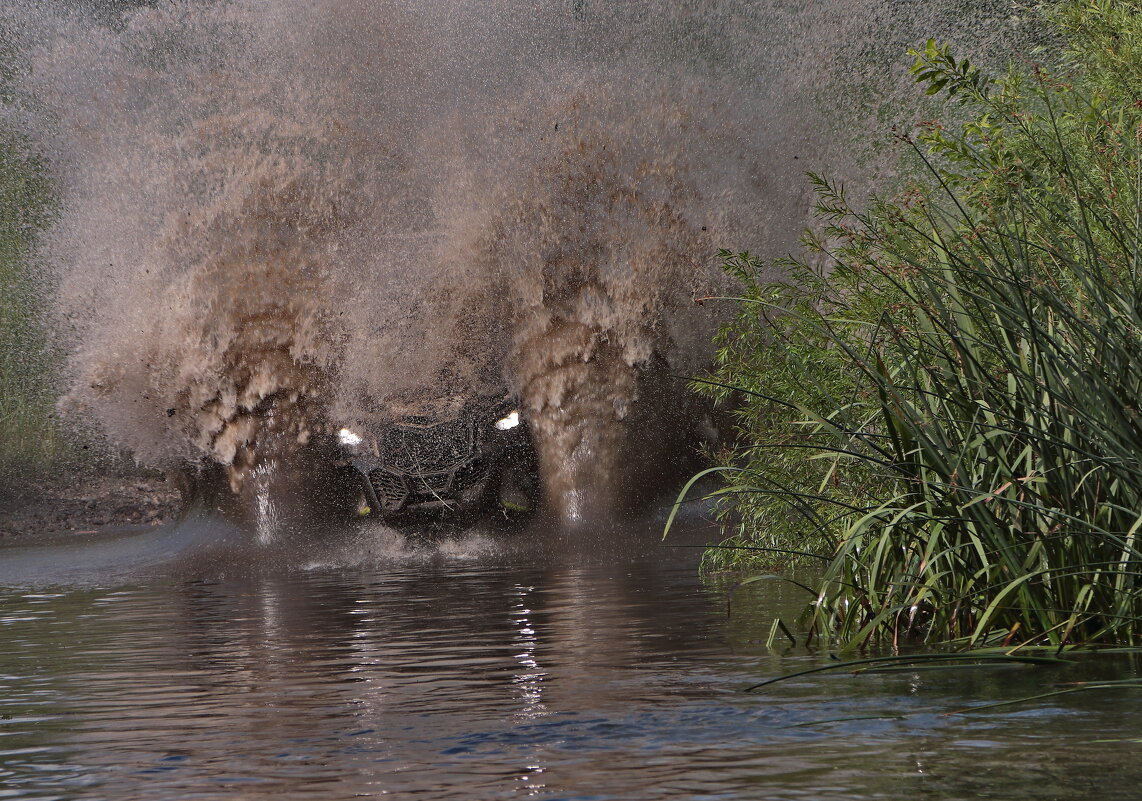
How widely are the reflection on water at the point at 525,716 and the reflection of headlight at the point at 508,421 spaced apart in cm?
1100

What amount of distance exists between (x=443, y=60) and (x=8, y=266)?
46.5 feet

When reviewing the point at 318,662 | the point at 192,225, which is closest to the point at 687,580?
the point at 318,662

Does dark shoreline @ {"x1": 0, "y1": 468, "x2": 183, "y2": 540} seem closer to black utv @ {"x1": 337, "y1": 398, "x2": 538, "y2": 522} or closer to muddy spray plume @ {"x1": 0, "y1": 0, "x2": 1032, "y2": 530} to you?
muddy spray plume @ {"x1": 0, "y1": 0, "x2": 1032, "y2": 530}

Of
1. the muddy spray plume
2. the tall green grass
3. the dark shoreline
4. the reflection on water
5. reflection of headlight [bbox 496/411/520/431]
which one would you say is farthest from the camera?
the tall green grass

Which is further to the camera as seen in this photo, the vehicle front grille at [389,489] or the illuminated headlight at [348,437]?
the illuminated headlight at [348,437]

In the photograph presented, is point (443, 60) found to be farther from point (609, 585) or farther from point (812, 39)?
point (609, 585)

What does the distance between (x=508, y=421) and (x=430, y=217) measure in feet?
10.8

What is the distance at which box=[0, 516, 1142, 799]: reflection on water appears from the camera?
188 inches

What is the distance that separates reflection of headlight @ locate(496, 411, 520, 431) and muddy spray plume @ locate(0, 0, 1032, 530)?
291 mm

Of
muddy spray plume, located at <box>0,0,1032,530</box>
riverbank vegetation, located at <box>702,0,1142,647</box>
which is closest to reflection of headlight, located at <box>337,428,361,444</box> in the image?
muddy spray plume, located at <box>0,0,1032,530</box>

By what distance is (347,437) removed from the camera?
22.0m

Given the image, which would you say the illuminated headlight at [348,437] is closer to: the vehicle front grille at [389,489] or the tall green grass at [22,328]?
the vehicle front grille at [389,489]

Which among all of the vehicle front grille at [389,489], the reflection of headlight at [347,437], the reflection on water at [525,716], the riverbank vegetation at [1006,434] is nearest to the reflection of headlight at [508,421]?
the reflection of headlight at [347,437]

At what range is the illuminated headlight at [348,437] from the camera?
71.8 ft
